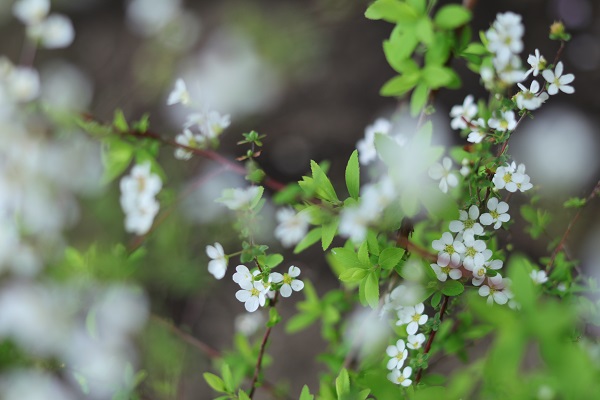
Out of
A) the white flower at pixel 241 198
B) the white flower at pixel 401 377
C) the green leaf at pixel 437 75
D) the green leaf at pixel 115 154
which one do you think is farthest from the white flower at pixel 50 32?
the white flower at pixel 401 377

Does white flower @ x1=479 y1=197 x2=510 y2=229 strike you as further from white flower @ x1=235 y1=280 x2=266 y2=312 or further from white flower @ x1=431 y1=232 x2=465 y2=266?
white flower @ x1=235 y1=280 x2=266 y2=312

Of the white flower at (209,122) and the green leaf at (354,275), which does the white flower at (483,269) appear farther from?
the white flower at (209,122)

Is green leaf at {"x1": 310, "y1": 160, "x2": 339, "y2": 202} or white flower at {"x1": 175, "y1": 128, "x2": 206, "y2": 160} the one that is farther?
white flower at {"x1": 175, "y1": 128, "x2": 206, "y2": 160}

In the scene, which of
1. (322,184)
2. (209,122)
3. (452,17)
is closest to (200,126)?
(209,122)

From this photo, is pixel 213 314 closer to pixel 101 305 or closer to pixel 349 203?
pixel 101 305

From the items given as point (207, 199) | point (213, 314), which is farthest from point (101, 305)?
point (213, 314)

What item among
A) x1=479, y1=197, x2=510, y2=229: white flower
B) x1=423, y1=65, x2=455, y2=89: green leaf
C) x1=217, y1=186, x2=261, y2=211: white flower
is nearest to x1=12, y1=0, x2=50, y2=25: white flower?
x1=217, y1=186, x2=261, y2=211: white flower

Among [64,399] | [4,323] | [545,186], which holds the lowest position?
[64,399]

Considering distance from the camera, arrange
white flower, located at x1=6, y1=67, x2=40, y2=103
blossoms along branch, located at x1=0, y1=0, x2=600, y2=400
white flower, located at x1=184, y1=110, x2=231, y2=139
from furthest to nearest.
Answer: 1. white flower, located at x1=6, y1=67, x2=40, y2=103
2. white flower, located at x1=184, y1=110, x2=231, y2=139
3. blossoms along branch, located at x1=0, y1=0, x2=600, y2=400
